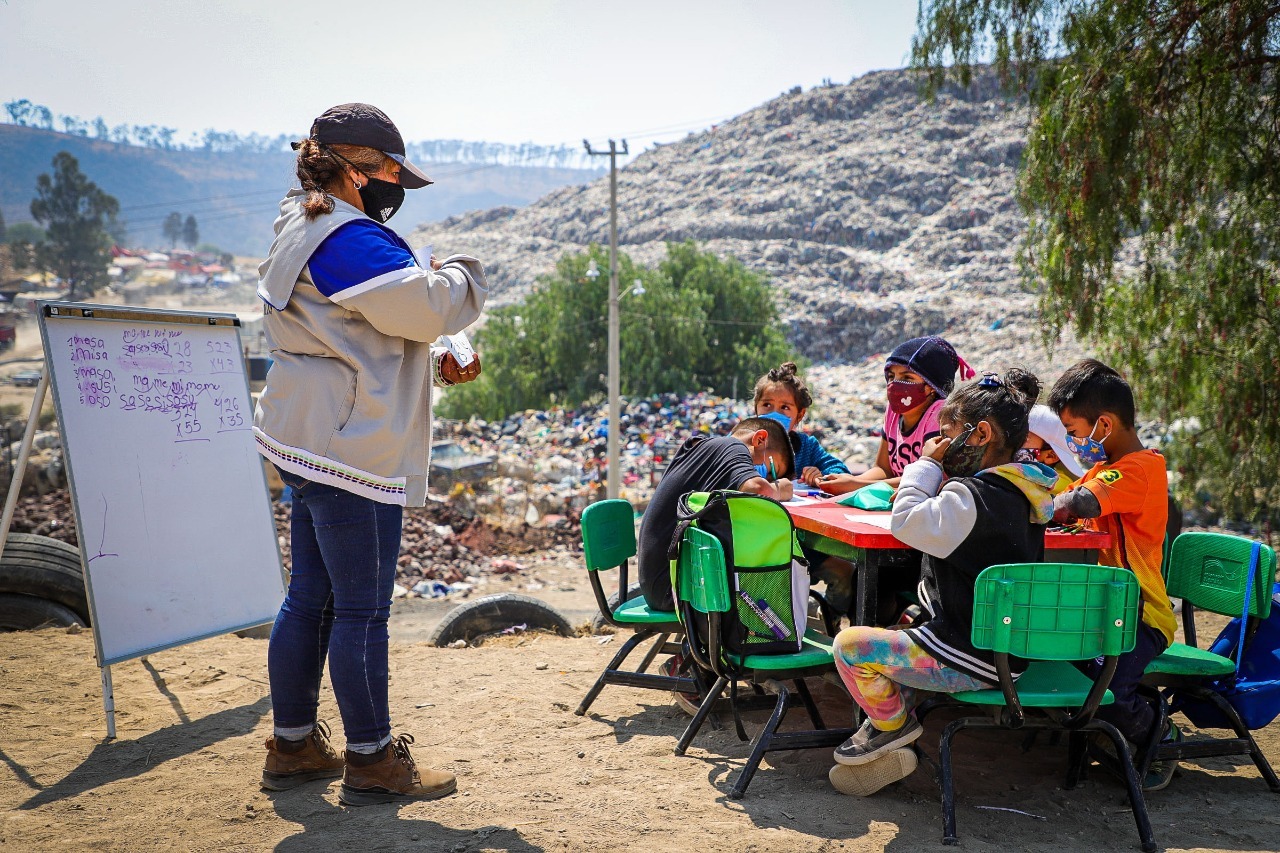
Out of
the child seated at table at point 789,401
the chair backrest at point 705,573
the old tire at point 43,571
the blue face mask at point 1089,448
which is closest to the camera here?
the chair backrest at point 705,573

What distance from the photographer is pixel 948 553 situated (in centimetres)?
269

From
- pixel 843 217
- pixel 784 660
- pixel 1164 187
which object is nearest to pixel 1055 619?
pixel 784 660

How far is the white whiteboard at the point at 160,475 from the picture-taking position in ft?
12.3

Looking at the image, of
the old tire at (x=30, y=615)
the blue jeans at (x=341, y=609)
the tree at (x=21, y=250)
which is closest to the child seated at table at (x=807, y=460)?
the blue jeans at (x=341, y=609)

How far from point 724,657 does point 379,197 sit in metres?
1.76

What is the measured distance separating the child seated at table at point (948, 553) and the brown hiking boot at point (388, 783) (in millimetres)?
1208

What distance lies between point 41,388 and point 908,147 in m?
57.3

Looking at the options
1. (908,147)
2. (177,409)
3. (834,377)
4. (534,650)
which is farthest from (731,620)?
(908,147)

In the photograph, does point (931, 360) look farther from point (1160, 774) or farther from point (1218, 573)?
point (1160, 774)

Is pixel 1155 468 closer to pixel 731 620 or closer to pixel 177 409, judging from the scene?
pixel 731 620

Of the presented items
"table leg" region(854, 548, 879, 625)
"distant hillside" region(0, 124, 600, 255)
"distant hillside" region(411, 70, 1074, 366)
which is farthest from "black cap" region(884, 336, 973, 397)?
"distant hillside" region(0, 124, 600, 255)

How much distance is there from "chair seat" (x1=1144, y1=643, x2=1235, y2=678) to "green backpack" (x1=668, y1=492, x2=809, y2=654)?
1.12 m

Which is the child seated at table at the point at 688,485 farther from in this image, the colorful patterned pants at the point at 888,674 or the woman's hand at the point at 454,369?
the woman's hand at the point at 454,369

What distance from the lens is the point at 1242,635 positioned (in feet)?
10.4
